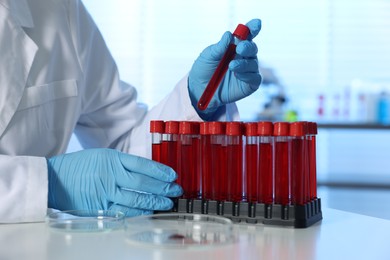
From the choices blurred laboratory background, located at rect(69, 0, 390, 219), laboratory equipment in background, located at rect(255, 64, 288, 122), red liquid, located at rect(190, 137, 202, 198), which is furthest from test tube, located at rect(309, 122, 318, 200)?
blurred laboratory background, located at rect(69, 0, 390, 219)

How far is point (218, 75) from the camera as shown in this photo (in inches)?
50.9

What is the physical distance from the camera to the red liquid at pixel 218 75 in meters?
1.29

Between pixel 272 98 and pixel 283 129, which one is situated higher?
pixel 272 98

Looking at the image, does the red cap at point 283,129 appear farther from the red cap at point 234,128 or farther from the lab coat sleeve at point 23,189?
the lab coat sleeve at point 23,189

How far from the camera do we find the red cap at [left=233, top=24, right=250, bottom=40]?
4.04 feet

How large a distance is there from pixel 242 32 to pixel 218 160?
295 mm

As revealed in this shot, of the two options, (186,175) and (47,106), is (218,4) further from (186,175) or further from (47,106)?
(186,175)

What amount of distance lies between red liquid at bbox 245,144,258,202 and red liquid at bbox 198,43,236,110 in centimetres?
24

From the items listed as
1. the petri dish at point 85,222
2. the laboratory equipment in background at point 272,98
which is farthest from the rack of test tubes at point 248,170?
the laboratory equipment in background at point 272,98

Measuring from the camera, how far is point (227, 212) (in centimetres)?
108

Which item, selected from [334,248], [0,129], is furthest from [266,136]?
[0,129]

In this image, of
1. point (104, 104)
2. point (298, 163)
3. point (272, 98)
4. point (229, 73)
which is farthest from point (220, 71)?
point (272, 98)

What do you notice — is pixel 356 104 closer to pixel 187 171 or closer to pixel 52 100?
pixel 52 100

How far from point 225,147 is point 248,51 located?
24cm
